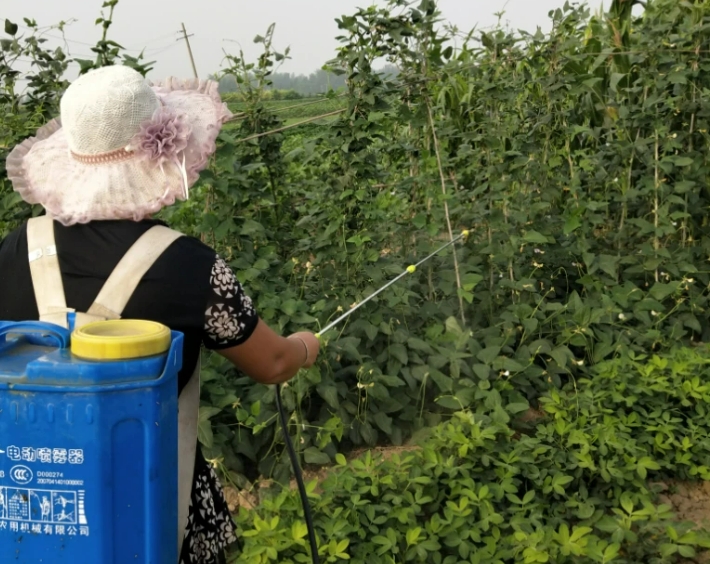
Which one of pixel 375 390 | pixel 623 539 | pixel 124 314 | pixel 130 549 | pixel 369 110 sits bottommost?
pixel 623 539

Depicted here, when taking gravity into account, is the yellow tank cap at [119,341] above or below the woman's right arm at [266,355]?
above

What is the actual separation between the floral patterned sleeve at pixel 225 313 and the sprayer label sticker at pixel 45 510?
0.44 m

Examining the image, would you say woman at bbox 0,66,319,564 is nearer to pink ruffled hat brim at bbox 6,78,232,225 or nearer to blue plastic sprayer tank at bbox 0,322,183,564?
pink ruffled hat brim at bbox 6,78,232,225

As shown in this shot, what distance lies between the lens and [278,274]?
3.55 meters

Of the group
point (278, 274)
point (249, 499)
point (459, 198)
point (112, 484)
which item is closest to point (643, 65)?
point (459, 198)

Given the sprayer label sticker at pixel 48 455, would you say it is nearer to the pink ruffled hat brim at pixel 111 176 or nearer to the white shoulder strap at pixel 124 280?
the white shoulder strap at pixel 124 280

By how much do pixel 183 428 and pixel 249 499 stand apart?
128 centimetres

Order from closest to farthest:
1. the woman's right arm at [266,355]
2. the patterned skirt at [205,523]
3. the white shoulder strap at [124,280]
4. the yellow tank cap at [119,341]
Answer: the yellow tank cap at [119,341] → the white shoulder strap at [124,280] → the woman's right arm at [266,355] → the patterned skirt at [205,523]

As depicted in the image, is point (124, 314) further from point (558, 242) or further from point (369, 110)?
point (558, 242)

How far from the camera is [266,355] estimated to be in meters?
1.82

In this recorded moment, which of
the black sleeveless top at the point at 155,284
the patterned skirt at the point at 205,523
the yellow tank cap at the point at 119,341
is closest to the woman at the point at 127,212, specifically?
the black sleeveless top at the point at 155,284

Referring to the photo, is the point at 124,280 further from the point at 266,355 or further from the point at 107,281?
the point at 266,355

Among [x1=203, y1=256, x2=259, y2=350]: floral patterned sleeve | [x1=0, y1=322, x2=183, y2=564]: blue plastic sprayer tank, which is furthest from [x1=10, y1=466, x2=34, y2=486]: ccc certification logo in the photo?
[x1=203, y1=256, x2=259, y2=350]: floral patterned sleeve

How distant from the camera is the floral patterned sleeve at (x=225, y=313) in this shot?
1.67 metres
